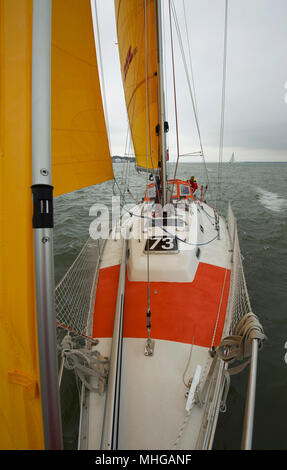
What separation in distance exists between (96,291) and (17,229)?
2.83 meters

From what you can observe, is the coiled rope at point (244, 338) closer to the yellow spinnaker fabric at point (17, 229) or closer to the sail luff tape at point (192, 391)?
the sail luff tape at point (192, 391)

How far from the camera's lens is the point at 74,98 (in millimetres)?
1438

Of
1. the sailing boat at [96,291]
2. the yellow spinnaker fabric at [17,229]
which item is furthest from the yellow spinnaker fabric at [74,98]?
the yellow spinnaker fabric at [17,229]

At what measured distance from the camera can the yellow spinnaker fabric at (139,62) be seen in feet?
12.9

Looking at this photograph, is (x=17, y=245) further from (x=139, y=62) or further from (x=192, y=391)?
(x=139, y=62)

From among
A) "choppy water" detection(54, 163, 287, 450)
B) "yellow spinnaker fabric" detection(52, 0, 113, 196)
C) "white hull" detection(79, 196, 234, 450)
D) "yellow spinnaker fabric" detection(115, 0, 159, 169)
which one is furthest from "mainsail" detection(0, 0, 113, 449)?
"yellow spinnaker fabric" detection(115, 0, 159, 169)

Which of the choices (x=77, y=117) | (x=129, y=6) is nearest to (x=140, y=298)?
(x=77, y=117)

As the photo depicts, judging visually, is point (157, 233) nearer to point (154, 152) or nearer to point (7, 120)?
point (154, 152)

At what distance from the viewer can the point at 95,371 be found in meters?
1.83

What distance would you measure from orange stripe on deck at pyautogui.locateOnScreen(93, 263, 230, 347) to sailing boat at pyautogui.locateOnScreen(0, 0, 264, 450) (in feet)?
0.05

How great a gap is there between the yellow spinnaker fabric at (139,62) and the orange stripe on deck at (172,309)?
1.99m

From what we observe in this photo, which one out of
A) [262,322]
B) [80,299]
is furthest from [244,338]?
[262,322]

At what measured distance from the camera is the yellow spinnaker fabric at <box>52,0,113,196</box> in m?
1.29

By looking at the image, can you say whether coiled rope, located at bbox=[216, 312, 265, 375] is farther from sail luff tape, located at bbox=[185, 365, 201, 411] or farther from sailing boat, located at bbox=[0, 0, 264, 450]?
sail luff tape, located at bbox=[185, 365, 201, 411]
